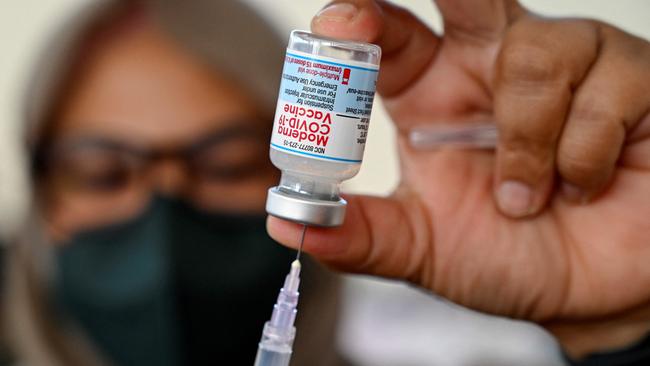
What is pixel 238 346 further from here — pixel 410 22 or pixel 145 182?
pixel 410 22

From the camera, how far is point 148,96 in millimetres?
2688

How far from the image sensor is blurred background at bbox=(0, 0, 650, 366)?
3646 mm

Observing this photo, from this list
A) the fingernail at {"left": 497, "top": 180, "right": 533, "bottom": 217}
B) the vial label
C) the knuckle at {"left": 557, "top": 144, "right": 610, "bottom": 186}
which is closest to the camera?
the vial label

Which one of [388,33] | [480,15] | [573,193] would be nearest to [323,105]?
[388,33]

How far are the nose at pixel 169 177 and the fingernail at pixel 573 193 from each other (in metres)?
1.49

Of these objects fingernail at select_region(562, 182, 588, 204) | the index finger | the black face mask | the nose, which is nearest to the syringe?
the index finger

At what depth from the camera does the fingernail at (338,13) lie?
3.87 feet

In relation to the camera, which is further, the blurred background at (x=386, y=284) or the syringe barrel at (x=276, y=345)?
the blurred background at (x=386, y=284)

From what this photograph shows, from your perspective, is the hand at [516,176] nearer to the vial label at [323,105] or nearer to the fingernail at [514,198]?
the fingernail at [514,198]

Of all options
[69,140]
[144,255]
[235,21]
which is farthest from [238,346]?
[235,21]

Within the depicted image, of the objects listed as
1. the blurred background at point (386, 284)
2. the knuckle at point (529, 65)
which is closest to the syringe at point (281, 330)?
the knuckle at point (529, 65)

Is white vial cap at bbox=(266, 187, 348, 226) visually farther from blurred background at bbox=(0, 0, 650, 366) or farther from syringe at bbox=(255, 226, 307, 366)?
blurred background at bbox=(0, 0, 650, 366)

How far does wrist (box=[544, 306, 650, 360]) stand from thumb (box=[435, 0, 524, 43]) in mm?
578

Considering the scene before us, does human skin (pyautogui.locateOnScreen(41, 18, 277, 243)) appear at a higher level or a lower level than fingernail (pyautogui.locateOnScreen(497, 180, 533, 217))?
lower
